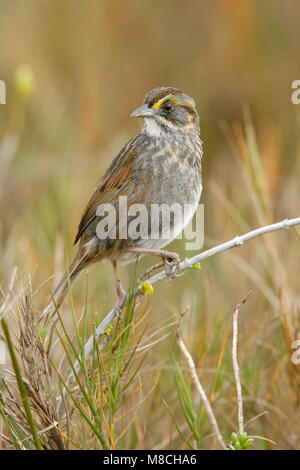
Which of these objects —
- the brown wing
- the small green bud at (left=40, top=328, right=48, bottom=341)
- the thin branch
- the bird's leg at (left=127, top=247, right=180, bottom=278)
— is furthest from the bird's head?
the small green bud at (left=40, top=328, right=48, bottom=341)

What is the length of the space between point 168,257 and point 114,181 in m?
0.47

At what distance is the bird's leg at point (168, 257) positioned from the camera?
2.81 meters

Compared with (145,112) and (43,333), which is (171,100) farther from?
(43,333)

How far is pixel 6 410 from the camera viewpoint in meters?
2.31

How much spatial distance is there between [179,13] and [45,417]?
509cm

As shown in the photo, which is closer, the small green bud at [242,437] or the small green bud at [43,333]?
the small green bud at [242,437]

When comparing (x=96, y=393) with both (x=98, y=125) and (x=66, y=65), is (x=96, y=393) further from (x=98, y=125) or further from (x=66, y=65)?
(x=66, y=65)

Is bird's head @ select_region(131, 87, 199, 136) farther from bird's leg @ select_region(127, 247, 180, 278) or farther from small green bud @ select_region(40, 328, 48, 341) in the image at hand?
small green bud @ select_region(40, 328, 48, 341)

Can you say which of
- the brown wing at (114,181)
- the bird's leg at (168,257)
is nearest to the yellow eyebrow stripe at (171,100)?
the brown wing at (114,181)

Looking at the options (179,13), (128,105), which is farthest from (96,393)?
(179,13)

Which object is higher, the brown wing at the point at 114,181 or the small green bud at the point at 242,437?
the brown wing at the point at 114,181

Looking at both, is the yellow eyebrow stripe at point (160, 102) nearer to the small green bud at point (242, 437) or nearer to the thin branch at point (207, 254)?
the thin branch at point (207, 254)

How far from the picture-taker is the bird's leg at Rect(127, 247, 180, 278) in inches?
111
